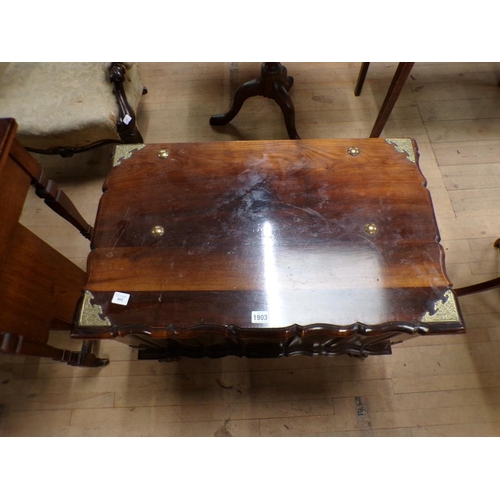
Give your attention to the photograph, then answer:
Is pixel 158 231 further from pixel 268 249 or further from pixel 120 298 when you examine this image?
pixel 268 249

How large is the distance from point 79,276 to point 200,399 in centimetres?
77

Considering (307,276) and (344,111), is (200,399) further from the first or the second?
(344,111)

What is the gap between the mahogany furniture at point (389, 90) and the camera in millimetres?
1708

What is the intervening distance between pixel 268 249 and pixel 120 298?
50cm

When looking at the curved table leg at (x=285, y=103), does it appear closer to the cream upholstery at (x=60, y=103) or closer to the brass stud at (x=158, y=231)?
the cream upholstery at (x=60, y=103)

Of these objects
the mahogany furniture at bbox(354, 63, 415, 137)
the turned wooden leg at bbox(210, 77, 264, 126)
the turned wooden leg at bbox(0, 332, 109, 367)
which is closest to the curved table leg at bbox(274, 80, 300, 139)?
the turned wooden leg at bbox(210, 77, 264, 126)

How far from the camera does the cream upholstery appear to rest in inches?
64.2

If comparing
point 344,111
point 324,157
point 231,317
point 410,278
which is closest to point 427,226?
point 410,278

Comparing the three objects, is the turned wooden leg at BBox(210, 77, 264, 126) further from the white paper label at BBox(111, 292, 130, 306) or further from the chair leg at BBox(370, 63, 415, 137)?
the white paper label at BBox(111, 292, 130, 306)

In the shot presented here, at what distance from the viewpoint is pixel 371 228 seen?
1.16m

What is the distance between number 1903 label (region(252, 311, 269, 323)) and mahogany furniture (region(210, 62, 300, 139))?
1.40 metres

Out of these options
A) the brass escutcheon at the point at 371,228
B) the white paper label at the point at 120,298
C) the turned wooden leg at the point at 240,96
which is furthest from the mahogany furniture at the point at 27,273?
the turned wooden leg at the point at 240,96

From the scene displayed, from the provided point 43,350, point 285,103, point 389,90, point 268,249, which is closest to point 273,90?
point 285,103

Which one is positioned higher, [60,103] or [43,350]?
[60,103]
